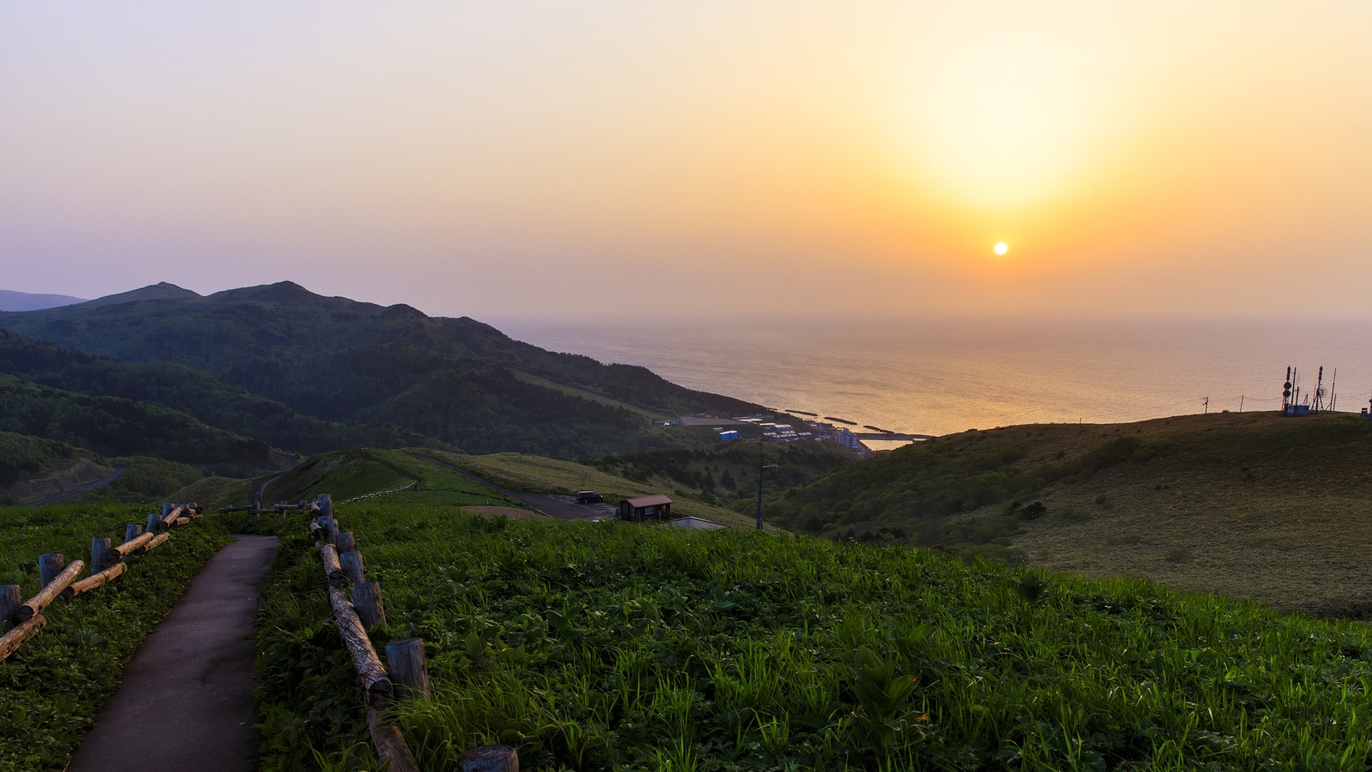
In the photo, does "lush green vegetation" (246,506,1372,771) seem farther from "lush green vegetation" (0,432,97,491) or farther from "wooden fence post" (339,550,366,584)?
"lush green vegetation" (0,432,97,491)

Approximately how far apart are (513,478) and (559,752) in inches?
2289

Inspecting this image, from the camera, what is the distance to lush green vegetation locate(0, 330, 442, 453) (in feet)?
528

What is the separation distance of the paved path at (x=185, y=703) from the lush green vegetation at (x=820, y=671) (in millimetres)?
427

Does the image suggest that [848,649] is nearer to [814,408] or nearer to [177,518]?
[177,518]

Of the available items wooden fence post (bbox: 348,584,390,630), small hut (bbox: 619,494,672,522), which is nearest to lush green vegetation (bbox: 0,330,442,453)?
small hut (bbox: 619,494,672,522)

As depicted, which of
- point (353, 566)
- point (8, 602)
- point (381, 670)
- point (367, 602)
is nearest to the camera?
point (381, 670)

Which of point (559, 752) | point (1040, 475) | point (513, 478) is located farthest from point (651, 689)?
point (513, 478)

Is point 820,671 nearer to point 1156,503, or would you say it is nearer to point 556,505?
point 1156,503

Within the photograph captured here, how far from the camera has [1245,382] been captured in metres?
189

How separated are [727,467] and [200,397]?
161326 mm

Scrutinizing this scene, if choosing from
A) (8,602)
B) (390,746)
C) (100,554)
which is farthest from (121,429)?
(390,746)

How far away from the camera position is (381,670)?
17.0ft

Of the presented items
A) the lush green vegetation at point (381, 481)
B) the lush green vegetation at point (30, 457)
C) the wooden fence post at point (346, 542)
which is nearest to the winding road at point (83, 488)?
the lush green vegetation at point (30, 457)

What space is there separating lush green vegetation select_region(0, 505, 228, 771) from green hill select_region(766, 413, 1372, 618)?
48.6ft
